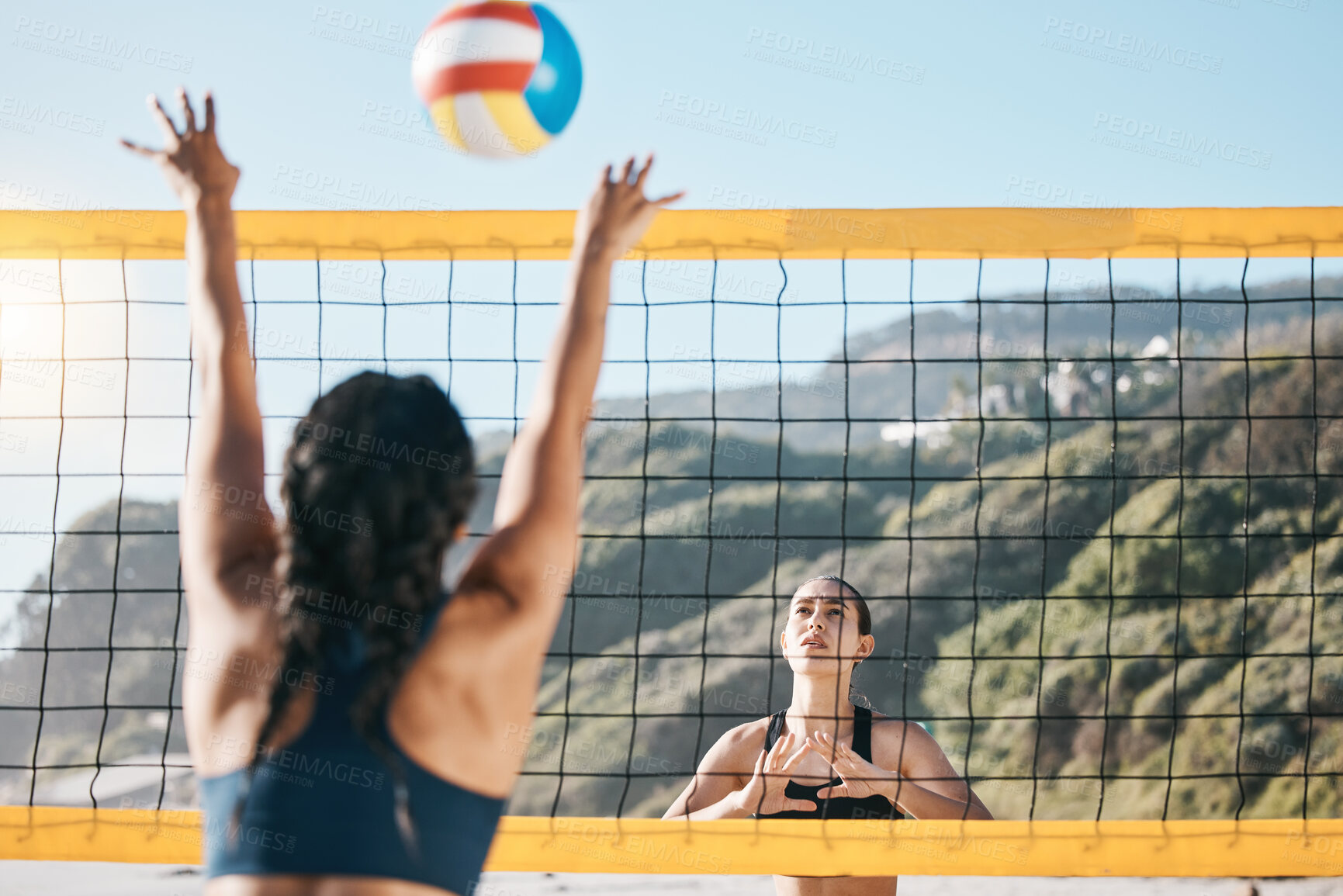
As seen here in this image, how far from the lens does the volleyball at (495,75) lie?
2746mm

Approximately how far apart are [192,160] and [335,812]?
3.37 ft

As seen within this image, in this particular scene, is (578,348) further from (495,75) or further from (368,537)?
(495,75)

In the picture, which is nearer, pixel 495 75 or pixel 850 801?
pixel 495 75

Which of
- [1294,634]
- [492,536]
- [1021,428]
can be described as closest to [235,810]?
[492,536]

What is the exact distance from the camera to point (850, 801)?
129 inches

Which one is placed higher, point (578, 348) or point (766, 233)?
point (766, 233)

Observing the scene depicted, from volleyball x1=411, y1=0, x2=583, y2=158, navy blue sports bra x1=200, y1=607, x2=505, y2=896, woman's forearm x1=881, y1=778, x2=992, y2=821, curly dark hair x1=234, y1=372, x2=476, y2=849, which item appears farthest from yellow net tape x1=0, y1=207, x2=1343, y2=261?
navy blue sports bra x1=200, y1=607, x2=505, y2=896

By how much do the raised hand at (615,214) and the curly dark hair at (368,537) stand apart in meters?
0.44

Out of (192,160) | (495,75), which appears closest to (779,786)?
(495,75)

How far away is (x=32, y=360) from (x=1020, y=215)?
9.76ft

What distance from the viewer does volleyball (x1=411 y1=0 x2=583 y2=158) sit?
9.01 feet

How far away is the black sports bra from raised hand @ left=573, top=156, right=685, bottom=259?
211 centimetres

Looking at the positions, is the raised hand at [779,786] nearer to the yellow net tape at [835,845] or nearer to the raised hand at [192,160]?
the yellow net tape at [835,845]

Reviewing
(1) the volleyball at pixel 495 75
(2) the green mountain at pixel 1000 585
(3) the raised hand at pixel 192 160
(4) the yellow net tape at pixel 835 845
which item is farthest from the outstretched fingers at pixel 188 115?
(2) the green mountain at pixel 1000 585
